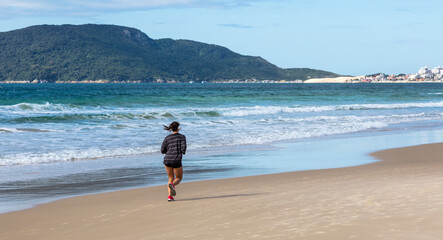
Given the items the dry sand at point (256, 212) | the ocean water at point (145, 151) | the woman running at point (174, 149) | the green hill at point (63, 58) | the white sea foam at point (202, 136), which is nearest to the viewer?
the dry sand at point (256, 212)

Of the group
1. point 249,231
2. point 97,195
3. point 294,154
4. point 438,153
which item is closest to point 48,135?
point 294,154

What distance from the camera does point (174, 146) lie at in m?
8.69

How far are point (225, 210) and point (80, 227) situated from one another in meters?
2.01

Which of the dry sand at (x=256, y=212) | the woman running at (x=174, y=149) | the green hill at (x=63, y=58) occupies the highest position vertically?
the green hill at (x=63, y=58)

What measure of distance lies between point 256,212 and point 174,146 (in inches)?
84.5

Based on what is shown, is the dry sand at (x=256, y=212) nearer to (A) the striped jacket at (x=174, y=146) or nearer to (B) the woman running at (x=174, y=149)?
(B) the woman running at (x=174, y=149)

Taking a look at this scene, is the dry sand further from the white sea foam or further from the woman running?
the white sea foam

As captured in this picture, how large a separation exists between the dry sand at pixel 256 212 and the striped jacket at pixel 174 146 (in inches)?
28.1

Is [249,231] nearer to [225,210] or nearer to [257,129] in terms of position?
[225,210]

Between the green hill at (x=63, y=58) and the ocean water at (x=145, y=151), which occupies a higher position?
the green hill at (x=63, y=58)

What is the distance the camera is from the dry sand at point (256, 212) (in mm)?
6047

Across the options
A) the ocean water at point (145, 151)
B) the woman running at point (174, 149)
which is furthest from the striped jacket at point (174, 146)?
the ocean water at point (145, 151)

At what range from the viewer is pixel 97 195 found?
358 inches

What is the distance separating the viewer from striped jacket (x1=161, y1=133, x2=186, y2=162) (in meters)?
8.66
